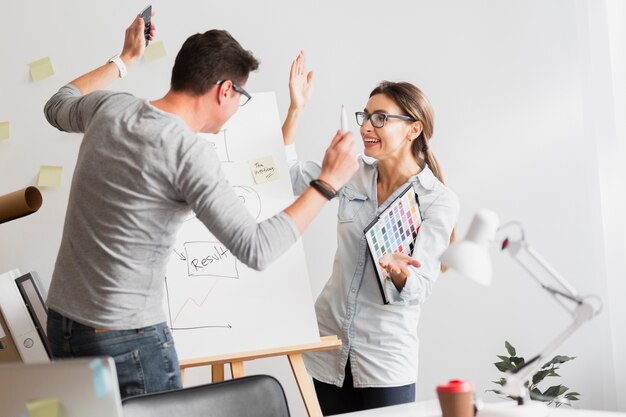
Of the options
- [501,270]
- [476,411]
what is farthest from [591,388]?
[476,411]

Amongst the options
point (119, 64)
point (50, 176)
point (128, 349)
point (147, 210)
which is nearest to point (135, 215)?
point (147, 210)

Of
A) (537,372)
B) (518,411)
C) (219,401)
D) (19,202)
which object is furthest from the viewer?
(537,372)

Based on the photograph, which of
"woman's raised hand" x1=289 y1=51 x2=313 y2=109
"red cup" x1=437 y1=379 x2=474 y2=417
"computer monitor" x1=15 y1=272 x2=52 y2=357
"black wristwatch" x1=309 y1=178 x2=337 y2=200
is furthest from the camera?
"computer monitor" x1=15 y1=272 x2=52 y2=357

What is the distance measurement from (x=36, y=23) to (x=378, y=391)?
1.92m

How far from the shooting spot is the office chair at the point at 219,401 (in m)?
1.52

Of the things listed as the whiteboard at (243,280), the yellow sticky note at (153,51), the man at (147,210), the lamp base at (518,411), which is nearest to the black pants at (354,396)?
the whiteboard at (243,280)

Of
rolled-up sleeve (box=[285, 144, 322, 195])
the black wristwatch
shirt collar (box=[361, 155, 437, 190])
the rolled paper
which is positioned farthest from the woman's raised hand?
the rolled paper

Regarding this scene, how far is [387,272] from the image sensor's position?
2.18 metres

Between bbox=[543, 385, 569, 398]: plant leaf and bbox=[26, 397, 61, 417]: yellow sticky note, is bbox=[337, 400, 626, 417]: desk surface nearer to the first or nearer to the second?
bbox=[26, 397, 61, 417]: yellow sticky note

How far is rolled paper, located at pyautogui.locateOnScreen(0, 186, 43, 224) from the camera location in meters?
1.76

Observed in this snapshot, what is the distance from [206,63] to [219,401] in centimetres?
74

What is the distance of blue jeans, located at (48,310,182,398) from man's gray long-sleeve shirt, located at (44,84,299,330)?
3 cm

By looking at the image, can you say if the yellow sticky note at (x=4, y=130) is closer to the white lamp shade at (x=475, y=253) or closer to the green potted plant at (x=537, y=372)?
the green potted plant at (x=537, y=372)

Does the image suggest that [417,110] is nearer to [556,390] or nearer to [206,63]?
[206,63]
